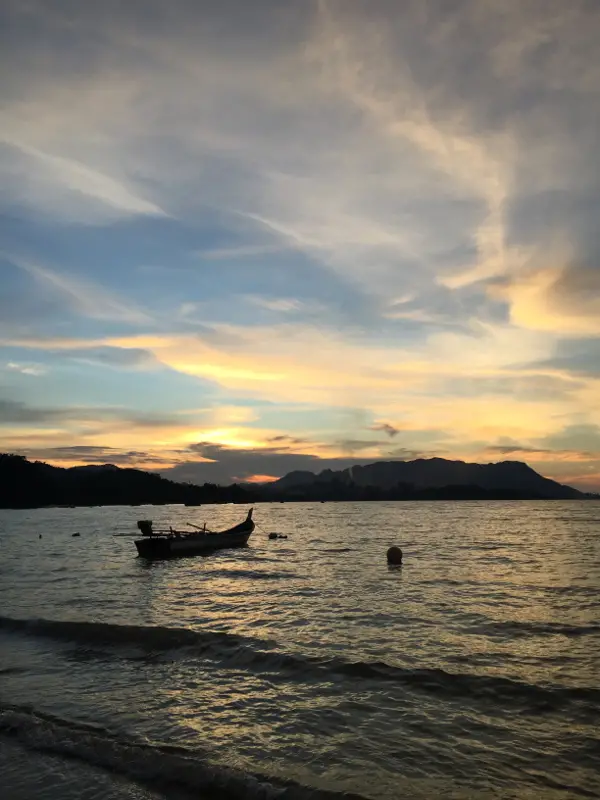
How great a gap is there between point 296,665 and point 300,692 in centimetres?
230

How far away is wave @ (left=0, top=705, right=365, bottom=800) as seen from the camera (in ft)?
30.5

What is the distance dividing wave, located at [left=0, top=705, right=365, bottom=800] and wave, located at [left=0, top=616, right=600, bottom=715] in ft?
19.6

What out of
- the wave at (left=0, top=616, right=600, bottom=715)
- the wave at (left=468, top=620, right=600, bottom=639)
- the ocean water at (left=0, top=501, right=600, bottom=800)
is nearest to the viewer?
the ocean water at (left=0, top=501, right=600, bottom=800)

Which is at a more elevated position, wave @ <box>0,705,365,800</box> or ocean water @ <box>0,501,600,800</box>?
wave @ <box>0,705,365,800</box>

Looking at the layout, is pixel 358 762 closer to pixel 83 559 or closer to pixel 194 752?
pixel 194 752

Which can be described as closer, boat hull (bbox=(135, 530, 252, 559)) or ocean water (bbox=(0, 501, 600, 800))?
ocean water (bbox=(0, 501, 600, 800))

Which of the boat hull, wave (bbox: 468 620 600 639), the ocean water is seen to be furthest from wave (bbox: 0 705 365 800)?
the boat hull

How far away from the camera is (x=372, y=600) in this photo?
94.6 ft

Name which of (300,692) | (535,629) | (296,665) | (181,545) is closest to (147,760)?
(300,692)

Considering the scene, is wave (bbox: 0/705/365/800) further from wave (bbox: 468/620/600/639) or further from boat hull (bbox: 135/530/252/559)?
boat hull (bbox: 135/530/252/559)

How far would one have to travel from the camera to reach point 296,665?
1700 cm

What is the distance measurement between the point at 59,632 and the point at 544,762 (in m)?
17.1

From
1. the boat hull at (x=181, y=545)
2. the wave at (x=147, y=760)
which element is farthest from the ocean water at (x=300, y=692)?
the boat hull at (x=181, y=545)

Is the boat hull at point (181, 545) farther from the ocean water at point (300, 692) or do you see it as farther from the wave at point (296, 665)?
the wave at point (296, 665)
